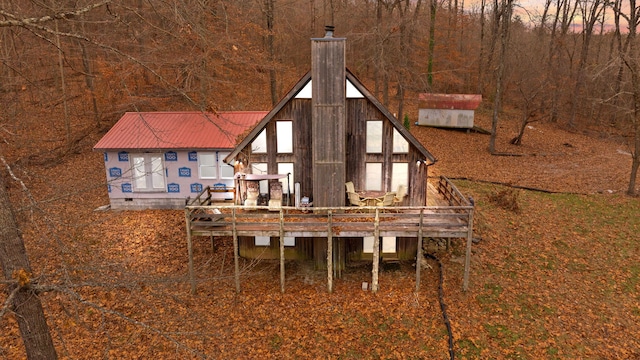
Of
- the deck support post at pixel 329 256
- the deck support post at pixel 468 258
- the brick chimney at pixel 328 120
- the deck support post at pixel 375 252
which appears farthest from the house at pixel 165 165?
the deck support post at pixel 468 258

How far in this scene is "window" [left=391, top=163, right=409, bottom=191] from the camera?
60.3 ft

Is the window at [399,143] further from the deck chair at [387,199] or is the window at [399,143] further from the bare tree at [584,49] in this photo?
the bare tree at [584,49]

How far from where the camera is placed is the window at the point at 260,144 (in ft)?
59.5

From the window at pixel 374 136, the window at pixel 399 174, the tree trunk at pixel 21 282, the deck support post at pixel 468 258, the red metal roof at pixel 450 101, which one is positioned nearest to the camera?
the tree trunk at pixel 21 282

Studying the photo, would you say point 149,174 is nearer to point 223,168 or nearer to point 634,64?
point 223,168

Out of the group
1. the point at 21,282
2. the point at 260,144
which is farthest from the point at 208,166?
the point at 21,282

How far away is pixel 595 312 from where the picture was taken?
603 inches

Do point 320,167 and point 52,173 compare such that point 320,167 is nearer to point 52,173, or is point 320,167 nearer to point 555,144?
point 52,173

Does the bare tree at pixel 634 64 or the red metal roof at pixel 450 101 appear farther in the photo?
the red metal roof at pixel 450 101

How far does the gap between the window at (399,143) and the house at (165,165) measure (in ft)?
30.2

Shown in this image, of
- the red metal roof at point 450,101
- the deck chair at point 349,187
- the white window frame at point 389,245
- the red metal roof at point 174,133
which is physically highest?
the red metal roof at point 450,101

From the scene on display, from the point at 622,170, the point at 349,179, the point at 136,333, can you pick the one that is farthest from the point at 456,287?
the point at 622,170

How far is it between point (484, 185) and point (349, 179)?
13031 millimetres

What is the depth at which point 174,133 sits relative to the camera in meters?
23.7
